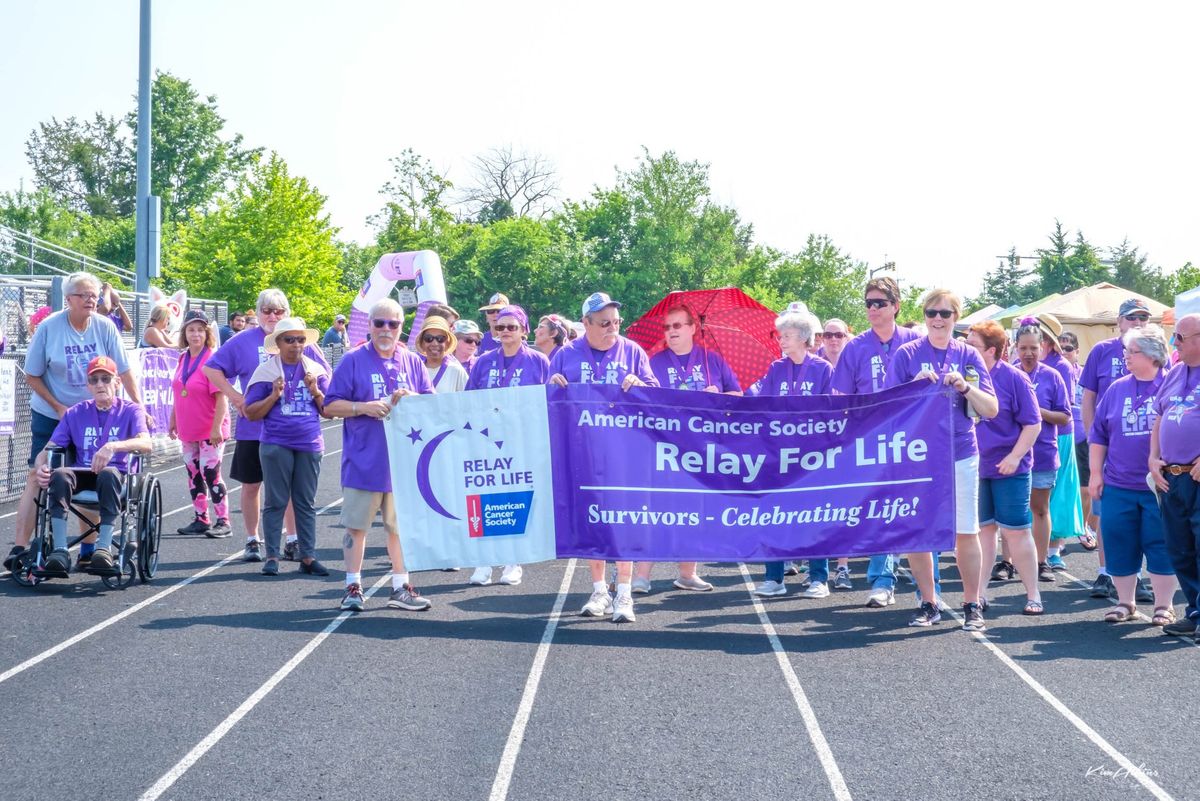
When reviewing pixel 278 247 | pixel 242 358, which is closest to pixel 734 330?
pixel 242 358

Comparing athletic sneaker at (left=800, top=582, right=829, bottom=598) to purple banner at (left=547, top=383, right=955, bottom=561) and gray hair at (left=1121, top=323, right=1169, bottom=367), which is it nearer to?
purple banner at (left=547, top=383, right=955, bottom=561)

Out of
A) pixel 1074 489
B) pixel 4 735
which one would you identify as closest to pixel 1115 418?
pixel 1074 489

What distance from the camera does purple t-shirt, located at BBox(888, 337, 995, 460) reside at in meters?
8.29

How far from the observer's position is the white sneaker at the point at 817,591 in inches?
380

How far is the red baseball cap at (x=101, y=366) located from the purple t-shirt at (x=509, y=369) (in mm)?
2592

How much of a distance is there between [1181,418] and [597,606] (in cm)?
388

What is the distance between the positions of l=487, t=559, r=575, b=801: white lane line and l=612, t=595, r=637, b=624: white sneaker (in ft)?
1.29

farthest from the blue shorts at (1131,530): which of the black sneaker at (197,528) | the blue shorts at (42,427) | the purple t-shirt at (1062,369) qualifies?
the black sneaker at (197,528)

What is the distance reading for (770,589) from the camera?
966cm

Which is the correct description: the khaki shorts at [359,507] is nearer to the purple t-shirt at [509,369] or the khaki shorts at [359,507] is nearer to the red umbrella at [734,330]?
the purple t-shirt at [509,369]

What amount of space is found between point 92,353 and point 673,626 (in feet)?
15.7

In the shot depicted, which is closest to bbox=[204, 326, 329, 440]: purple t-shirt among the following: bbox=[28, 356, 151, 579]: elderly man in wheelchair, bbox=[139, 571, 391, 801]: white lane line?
bbox=[28, 356, 151, 579]: elderly man in wheelchair

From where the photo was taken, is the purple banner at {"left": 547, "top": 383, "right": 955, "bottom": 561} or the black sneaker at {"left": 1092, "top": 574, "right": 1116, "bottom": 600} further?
the black sneaker at {"left": 1092, "top": 574, "right": 1116, "bottom": 600}

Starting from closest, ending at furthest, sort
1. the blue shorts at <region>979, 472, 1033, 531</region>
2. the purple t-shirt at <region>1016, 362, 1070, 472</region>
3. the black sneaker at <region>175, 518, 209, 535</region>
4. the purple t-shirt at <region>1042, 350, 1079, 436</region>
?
1. the blue shorts at <region>979, 472, 1033, 531</region>
2. the purple t-shirt at <region>1016, 362, 1070, 472</region>
3. the purple t-shirt at <region>1042, 350, 1079, 436</region>
4. the black sneaker at <region>175, 518, 209, 535</region>
